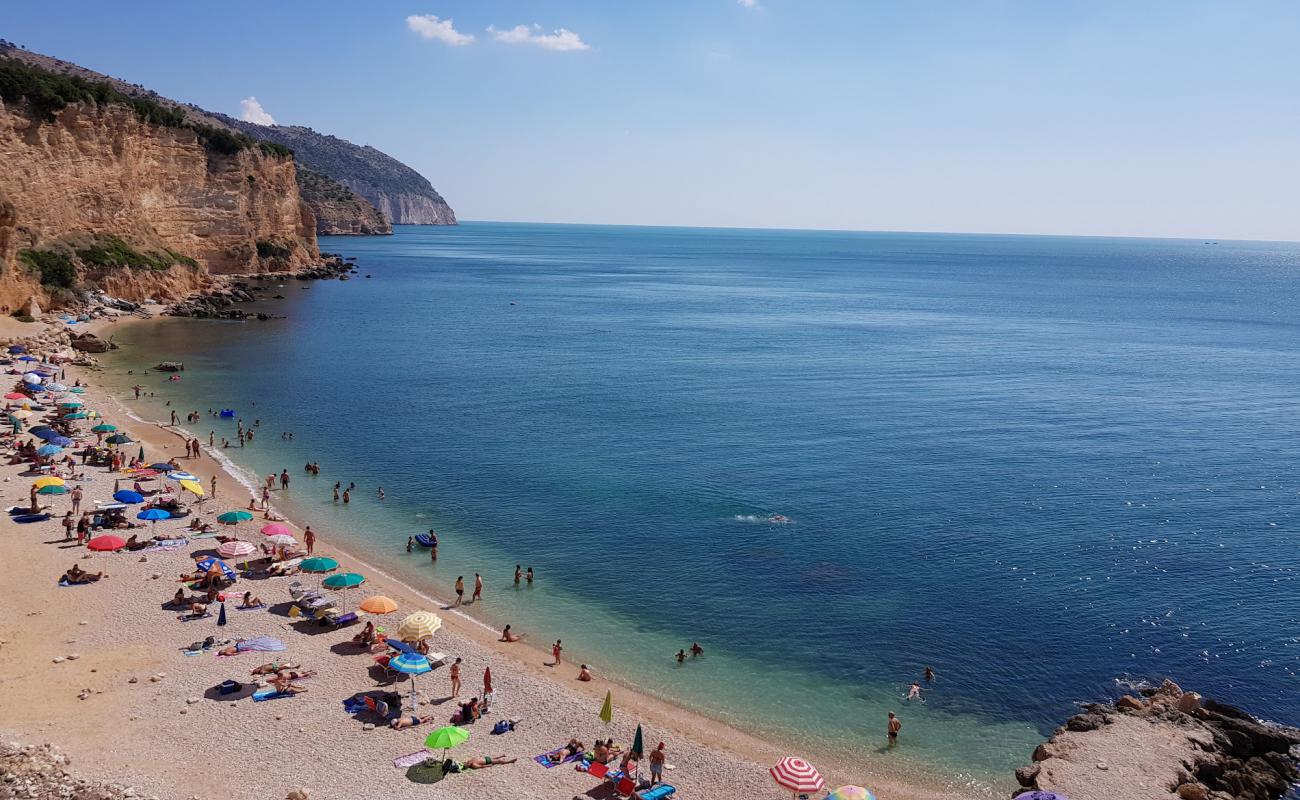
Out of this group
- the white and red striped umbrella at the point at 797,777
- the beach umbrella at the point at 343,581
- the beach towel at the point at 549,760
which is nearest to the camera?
the white and red striped umbrella at the point at 797,777

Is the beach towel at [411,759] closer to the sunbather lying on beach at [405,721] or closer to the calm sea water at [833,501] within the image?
the sunbather lying on beach at [405,721]

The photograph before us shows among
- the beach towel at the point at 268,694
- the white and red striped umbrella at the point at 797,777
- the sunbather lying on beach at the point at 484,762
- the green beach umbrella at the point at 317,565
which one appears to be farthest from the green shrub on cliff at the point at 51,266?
the white and red striped umbrella at the point at 797,777

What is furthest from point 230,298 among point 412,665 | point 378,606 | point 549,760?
point 549,760

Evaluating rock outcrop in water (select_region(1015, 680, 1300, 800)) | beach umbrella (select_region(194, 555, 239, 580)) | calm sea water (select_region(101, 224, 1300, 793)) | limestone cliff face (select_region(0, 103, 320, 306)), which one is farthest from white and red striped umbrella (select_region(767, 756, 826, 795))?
limestone cliff face (select_region(0, 103, 320, 306))

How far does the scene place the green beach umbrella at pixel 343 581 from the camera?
96.2ft

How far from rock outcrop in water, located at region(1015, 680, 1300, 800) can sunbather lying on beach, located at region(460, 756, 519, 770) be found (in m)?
12.7

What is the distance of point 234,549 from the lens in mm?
31297

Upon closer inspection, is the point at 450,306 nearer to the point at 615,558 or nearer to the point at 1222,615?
the point at 615,558

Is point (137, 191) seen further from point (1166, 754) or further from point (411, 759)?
point (1166, 754)

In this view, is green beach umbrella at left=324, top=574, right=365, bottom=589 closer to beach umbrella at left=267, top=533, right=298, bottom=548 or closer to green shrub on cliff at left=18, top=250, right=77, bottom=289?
beach umbrella at left=267, top=533, right=298, bottom=548

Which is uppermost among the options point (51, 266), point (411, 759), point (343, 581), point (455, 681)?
point (51, 266)

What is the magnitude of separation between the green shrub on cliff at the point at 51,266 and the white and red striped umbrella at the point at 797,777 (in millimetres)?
73570


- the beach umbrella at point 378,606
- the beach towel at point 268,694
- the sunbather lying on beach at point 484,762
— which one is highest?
the beach umbrella at point 378,606

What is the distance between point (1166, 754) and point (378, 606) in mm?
22207
